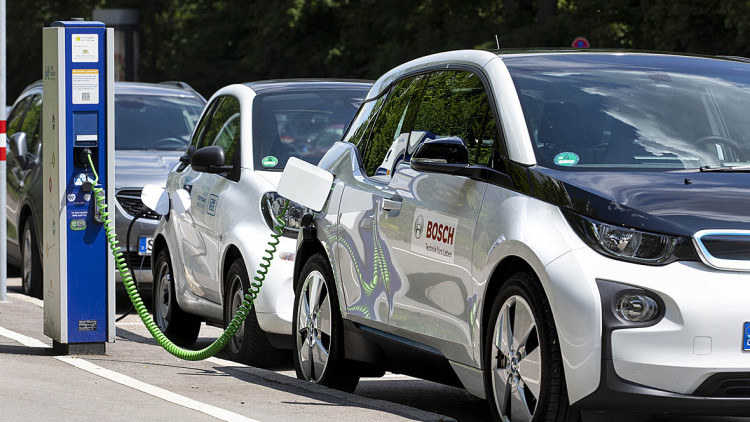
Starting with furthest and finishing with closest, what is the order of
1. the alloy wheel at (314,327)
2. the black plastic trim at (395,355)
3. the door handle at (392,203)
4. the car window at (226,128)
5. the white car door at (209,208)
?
the car window at (226,128) → the white car door at (209,208) → the alloy wheel at (314,327) → the door handle at (392,203) → the black plastic trim at (395,355)

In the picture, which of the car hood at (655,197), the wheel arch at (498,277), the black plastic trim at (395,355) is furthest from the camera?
the black plastic trim at (395,355)

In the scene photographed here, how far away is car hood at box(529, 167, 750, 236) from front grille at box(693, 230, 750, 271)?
0.03m

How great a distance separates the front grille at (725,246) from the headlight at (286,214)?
13.3 ft

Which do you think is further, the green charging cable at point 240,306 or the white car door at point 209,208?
the white car door at point 209,208

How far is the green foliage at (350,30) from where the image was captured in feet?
94.0

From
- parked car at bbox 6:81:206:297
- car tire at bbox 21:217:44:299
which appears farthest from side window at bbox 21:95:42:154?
car tire at bbox 21:217:44:299

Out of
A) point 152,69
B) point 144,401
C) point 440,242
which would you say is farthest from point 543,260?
point 152,69

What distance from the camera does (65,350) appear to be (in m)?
8.98

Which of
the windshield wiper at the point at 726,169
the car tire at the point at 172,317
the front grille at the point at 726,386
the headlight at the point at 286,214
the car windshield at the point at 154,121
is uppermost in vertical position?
the windshield wiper at the point at 726,169

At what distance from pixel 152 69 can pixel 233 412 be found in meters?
50.7

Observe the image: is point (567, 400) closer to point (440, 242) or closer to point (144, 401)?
point (440, 242)

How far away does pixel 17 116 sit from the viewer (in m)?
16.5

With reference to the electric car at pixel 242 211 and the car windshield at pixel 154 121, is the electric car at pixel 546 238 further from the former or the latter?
the car windshield at pixel 154 121

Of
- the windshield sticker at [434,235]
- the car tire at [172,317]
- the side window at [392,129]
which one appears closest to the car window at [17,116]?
the car tire at [172,317]
